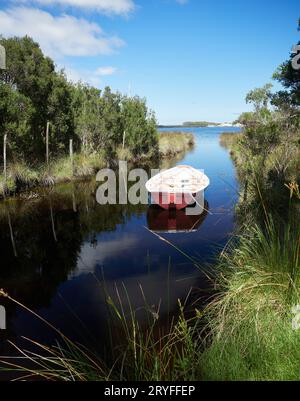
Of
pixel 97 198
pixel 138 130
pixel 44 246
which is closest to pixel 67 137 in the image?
pixel 97 198

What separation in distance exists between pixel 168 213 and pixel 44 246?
630cm

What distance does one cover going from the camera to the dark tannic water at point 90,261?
729 cm

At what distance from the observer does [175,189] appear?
1555cm

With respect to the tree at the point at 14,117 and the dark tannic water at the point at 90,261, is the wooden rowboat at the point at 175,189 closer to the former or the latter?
the dark tannic water at the point at 90,261

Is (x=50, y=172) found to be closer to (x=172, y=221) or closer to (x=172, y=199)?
(x=172, y=199)

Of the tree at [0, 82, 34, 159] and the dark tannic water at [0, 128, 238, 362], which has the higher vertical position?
the tree at [0, 82, 34, 159]

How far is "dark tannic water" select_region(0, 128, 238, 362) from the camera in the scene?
7285 millimetres

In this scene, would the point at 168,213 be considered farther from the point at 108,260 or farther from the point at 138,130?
the point at 138,130

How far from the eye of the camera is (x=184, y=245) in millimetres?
11711

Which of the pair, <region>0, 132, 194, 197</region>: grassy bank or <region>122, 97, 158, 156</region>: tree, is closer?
<region>0, 132, 194, 197</region>: grassy bank

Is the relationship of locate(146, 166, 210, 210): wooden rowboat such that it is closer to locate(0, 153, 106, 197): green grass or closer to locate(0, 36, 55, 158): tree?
locate(0, 153, 106, 197): green grass

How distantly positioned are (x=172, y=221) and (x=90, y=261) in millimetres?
5221

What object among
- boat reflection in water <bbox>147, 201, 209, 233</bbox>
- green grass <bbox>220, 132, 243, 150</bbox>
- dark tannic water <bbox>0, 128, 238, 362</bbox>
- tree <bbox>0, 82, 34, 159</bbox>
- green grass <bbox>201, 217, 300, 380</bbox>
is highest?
green grass <bbox>220, 132, 243, 150</bbox>

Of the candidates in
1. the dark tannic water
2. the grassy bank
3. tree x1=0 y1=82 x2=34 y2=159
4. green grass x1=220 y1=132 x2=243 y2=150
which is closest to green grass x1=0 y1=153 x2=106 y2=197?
the grassy bank
